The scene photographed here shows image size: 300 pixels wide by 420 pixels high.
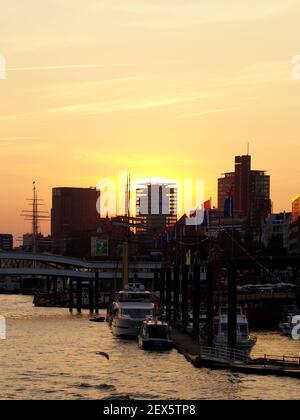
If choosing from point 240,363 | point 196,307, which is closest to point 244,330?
point 196,307

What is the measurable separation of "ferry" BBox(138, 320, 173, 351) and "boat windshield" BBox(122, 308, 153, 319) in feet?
50.1

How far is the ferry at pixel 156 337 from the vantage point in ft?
315

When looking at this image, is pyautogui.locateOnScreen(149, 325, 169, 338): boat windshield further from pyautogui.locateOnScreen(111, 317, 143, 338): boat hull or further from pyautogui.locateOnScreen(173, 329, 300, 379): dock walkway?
pyautogui.locateOnScreen(111, 317, 143, 338): boat hull

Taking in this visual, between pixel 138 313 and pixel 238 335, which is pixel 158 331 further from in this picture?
pixel 138 313

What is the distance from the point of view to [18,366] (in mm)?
84938

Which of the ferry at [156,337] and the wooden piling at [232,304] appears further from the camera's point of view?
the ferry at [156,337]

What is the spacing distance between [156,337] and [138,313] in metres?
18.4

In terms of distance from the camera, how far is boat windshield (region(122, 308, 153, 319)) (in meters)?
115

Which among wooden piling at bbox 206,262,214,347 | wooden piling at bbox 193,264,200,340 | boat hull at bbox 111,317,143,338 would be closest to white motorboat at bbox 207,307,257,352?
wooden piling at bbox 206,262,214,347

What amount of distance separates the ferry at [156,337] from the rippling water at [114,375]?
3.20ft

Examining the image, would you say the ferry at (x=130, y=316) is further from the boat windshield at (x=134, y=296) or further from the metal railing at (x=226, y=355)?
the metal railing at (x=226, y=355)

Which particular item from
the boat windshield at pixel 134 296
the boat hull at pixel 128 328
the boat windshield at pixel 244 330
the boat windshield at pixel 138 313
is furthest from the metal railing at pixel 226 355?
the boat windshield at pixel 134 296
